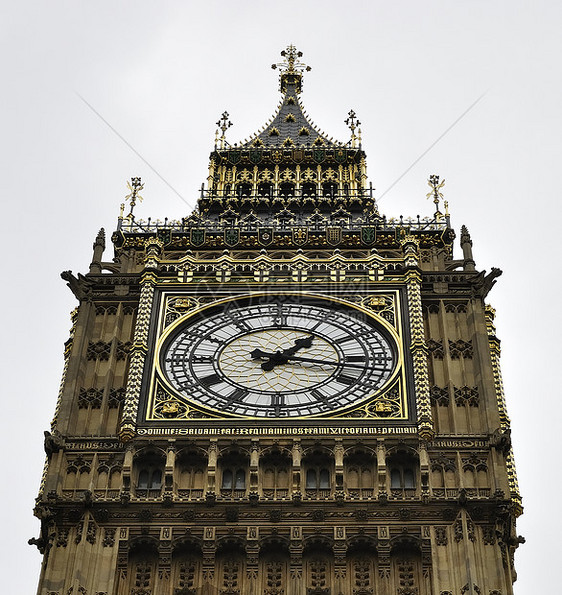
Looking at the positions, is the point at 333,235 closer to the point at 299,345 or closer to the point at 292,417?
the point at 299,345

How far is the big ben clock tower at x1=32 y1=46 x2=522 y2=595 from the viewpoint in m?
29.7

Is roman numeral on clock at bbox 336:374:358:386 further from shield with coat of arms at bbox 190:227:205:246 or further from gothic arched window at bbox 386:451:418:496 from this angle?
shield with coat of arms at bbox 190:227:205:246

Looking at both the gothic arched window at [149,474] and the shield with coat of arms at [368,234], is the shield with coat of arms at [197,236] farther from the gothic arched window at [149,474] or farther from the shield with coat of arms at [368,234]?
the gothic arched window at [149,474]

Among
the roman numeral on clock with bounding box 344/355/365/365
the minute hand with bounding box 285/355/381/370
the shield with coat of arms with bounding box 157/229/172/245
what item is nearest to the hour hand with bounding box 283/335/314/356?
the minute hand with bounding box 285/355/381/370

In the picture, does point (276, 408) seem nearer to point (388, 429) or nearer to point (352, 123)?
point (388, 429)

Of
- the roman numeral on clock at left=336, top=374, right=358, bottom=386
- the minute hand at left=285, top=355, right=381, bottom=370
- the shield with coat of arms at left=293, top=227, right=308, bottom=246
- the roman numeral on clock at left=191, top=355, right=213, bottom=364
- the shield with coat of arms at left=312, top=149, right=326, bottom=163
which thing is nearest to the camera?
the roman numeral on clock at left=336, top=374, right=358, bottom=386

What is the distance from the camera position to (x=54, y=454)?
3153cm

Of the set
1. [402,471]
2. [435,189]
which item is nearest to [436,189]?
[435,189]

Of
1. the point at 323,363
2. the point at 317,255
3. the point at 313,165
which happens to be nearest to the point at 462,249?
the point at 317,255

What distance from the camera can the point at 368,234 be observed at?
126 feet

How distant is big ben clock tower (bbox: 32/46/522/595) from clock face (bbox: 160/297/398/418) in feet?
0.13

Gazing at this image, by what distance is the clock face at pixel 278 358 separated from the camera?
32844mm

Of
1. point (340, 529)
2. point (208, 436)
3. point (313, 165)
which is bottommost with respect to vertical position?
point (340, 529)

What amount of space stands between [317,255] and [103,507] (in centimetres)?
899
